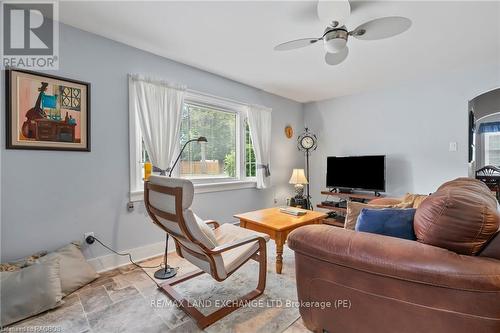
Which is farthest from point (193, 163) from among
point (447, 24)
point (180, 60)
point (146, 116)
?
point (447, 24)

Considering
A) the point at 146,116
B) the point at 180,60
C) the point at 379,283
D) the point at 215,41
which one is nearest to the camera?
the point at 379,283

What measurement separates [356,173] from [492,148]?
6.32 feet

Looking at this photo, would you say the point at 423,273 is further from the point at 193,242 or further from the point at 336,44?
the point at 336,44

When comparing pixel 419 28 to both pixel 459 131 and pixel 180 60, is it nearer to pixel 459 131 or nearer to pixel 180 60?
pixel 459 131

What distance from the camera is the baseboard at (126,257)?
90.5 inches

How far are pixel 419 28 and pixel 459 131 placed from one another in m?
1.88

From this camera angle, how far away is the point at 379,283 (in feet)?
3.62

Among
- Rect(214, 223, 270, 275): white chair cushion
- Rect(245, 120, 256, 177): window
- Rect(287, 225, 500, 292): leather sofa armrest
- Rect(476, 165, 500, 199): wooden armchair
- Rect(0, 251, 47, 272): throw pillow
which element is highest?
Rect(245, 120, 256, 177): window

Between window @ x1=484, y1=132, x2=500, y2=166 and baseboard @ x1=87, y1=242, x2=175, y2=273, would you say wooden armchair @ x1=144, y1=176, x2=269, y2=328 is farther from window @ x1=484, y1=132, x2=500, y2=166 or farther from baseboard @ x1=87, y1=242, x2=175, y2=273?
window @ x1=484, y1=132, x2=500, y2=166

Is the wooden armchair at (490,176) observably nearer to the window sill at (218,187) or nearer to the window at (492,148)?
the window at (492,148)

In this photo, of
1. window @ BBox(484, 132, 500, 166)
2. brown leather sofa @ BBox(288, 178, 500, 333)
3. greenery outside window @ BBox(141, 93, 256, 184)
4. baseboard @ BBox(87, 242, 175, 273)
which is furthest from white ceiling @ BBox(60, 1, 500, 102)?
baseboard @ BBox(87, 242, 175, 273)

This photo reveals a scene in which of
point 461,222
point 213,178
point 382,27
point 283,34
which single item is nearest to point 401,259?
point 461,222

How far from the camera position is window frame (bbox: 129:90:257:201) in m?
2.55

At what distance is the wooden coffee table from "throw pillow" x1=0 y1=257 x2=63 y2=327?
1683 mm
